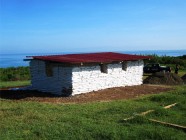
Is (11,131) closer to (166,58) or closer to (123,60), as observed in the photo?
(123,60)

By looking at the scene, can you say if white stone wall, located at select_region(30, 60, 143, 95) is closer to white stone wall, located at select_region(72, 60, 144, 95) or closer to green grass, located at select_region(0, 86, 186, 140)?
white stone wall, located at select_region(72, 60, 144, 95)

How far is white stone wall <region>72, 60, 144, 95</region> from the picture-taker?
18.0 m

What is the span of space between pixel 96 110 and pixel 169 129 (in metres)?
3.80

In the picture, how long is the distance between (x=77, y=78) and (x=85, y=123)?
8.24 m

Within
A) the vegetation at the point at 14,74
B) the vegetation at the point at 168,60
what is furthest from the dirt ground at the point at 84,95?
the vegetation at the point at 168,60

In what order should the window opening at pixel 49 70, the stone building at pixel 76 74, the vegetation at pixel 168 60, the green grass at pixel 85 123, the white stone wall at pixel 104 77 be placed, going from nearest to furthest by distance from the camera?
1. the green grass at pixel 85 123
2. the stone building at pixel 76 74
3. the white stone wall at pixel 104 77
4. the window opening at pixel 49 70
5. the vegetation at pixel 168 60

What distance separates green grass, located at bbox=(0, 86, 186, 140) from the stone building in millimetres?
4651

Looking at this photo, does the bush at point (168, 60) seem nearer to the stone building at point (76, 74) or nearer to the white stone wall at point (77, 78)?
the white stone wall at point (77, 78)

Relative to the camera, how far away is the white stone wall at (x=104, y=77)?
708 inches

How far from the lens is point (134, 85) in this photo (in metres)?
22.5

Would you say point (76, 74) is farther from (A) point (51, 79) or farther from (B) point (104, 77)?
(B) point (104, 77)

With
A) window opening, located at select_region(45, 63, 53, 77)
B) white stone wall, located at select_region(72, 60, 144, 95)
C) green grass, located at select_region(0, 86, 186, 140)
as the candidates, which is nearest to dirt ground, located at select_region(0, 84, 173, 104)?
white stone wall, located at select_region(72, 60, 144, 95)

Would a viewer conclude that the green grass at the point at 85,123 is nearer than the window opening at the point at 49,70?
Yes

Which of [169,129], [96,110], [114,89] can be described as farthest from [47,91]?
[169,129]
